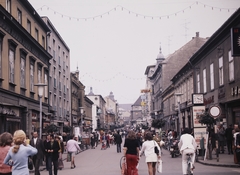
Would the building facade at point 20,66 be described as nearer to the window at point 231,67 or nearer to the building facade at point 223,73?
the building facade at point 223,73

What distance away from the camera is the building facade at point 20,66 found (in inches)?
888

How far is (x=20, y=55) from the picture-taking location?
26359 mm

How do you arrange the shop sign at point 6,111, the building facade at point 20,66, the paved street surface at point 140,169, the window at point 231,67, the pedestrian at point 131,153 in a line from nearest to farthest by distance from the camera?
1. the pedestrian at point 131,153
2. the paved street surface at point 140,169
3. the shop sign at point 6,111
4. the building facade at point 20,66
5. the window at point 231,67

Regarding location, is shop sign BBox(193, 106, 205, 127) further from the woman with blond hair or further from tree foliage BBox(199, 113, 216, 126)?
the woman with blond hair

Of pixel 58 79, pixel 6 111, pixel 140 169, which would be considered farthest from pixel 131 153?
pixel 58 79

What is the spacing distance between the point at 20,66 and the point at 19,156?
19.4 m

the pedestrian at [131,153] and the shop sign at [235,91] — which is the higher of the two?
the shop sign at [235,91]

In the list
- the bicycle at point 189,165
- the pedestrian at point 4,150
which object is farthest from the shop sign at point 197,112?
the pedestrian at point 4,150

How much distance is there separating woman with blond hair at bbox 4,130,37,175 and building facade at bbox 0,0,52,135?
14426mm

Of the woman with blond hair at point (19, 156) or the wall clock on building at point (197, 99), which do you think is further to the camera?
the wall clock on building at point (197, 99)

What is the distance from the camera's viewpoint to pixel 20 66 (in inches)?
1039

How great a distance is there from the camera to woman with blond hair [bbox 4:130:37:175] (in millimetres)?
7699

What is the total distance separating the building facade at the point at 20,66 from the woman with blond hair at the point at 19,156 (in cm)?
1443

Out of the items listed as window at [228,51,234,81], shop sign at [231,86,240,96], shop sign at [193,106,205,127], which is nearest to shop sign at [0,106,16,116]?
shop sign at [193,106,205,127]
